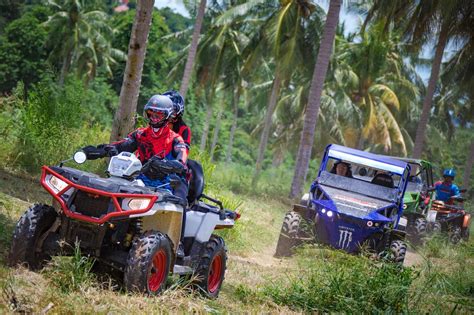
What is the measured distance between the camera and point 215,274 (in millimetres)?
6992

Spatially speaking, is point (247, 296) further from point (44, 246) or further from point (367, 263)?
point (44, 246)

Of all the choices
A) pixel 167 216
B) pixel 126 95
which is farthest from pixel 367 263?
pixel 126 95

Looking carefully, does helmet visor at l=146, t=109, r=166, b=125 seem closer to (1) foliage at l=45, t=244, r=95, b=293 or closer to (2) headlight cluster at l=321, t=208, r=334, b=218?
(1) foliage at l=45, t=244, r=95, b=293

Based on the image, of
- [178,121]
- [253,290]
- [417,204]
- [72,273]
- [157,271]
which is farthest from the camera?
[417,204]

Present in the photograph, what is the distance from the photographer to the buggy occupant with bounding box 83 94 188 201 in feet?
21.2

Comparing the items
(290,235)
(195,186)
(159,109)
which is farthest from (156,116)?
(290,235)

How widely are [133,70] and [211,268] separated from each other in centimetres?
466

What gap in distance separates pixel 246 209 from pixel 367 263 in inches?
371

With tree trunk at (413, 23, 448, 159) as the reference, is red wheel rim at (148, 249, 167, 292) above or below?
below

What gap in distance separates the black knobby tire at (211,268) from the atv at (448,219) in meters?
10.9

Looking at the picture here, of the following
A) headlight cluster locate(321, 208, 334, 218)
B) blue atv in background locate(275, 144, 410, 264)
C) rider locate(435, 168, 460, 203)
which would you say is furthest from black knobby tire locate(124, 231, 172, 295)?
rider locate(435, 168, 460, 203)

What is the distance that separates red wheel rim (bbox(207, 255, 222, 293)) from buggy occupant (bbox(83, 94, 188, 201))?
0.83 meters

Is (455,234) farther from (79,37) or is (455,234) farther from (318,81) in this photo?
(79,37)

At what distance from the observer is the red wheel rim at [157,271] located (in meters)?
5.84
